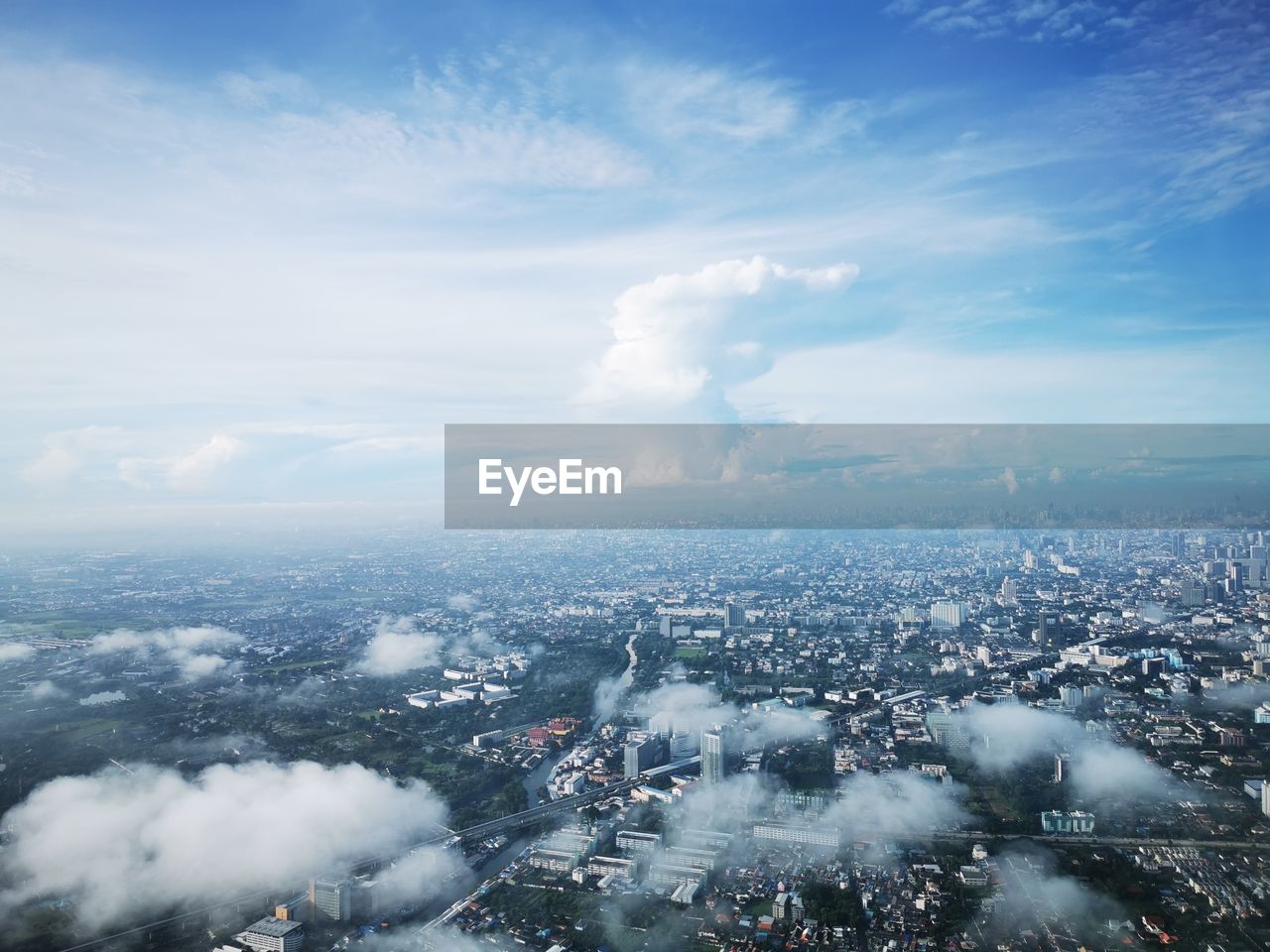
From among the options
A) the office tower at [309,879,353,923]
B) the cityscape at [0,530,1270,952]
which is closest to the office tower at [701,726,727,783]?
the cityscape at [0,530,1270,952]

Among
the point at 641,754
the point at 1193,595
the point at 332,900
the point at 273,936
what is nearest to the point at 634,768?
the point at 641,754

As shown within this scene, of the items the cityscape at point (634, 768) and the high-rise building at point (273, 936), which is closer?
the high-rise building at point (273, 936)

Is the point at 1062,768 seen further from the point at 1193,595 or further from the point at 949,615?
the point at 1193,595

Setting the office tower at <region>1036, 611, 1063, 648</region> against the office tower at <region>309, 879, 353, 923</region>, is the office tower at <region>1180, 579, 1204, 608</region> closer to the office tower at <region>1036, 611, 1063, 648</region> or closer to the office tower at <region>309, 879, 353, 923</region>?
the office tower at <region>1036, 611, 1063, 648</region>

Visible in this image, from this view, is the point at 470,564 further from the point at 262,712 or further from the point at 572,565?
the point at 262,712

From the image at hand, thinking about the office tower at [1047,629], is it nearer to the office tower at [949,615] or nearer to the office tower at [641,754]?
the office tower at [949,615]

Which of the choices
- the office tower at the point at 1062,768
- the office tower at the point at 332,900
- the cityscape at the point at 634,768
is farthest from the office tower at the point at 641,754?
the office tower at the point at 1062,768

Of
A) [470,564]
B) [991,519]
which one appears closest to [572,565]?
[470,564]
